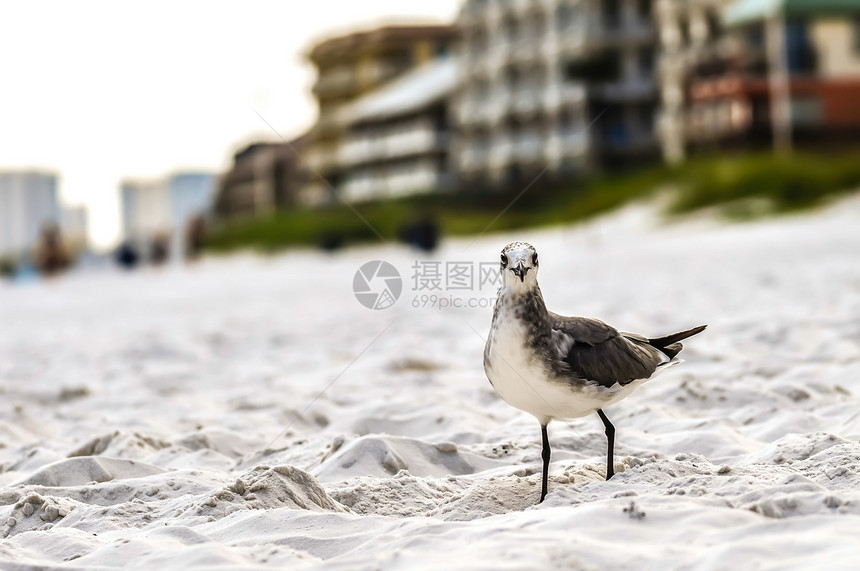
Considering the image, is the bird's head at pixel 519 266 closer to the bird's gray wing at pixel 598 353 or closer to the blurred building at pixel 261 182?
the bird's gray wing at pixel 598 353

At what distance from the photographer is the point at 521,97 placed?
40.7 meters

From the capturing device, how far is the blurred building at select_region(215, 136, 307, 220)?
6316cm

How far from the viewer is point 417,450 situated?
3.97 m

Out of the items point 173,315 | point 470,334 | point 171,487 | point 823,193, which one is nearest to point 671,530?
point 171,487

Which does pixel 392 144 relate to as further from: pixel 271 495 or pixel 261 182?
pixel 271 495

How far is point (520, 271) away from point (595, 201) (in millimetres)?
27314

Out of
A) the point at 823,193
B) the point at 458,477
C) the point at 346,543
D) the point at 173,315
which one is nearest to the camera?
the point at 346,543

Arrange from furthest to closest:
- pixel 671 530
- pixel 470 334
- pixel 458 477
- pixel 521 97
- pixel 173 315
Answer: pixel 521 97 < pixel 173 315 < pixel 470 334 < pixel 458 477 < pixel 671 530

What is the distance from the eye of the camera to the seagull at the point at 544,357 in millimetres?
3119

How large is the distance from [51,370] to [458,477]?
4586 mm

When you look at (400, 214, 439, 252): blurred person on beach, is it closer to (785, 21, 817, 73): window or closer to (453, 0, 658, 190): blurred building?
(453, 0, 658, 190): blurred building

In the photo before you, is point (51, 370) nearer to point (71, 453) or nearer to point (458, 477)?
point (71, 453)

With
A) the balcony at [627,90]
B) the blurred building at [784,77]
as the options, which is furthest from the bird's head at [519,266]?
the balcony at [627,90]

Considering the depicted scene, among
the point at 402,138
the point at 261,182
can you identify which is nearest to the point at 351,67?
the point at 261,182
